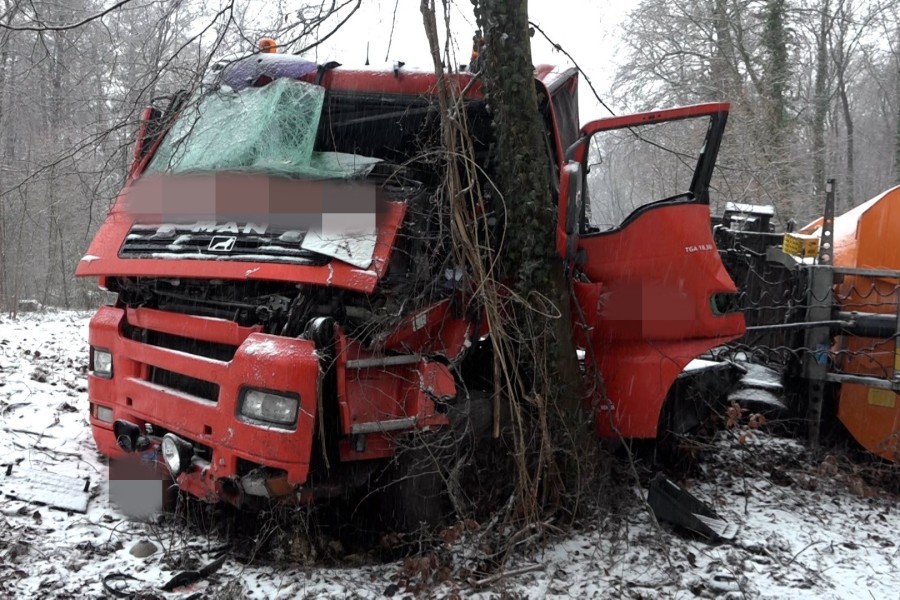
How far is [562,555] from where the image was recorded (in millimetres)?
4145

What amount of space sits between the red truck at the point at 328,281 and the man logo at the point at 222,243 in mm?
16

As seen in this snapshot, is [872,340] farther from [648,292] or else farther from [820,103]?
[820,103]

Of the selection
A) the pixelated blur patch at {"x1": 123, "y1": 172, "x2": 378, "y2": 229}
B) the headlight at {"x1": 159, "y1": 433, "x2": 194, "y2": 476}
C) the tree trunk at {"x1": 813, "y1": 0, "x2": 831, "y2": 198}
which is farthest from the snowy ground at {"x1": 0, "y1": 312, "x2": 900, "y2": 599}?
the tree trunk at {"x1": 813, "y1": 0, "x2": 831, "y2": 198}

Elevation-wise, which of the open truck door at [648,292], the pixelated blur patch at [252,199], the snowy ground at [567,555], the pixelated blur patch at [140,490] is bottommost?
the snowy ground at [567,555]

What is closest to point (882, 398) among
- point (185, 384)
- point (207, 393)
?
point (207, 393)

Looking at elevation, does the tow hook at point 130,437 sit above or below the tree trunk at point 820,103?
below

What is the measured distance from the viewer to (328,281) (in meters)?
3.79

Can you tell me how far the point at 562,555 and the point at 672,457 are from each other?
171 cm

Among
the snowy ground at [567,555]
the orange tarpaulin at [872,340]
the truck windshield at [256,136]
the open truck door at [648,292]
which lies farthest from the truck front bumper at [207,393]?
the orange tarpaulin at [872,340]

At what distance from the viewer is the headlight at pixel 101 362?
15.4 ft

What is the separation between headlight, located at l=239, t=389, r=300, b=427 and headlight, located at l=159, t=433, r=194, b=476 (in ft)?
1.47

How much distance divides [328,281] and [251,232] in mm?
723

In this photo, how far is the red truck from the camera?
3.82m

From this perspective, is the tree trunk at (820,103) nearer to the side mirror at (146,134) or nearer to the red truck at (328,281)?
the red truck at (328,281)
